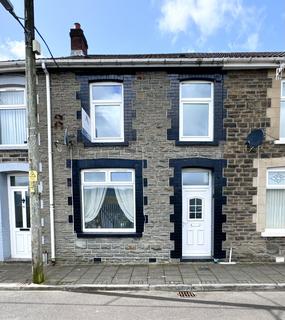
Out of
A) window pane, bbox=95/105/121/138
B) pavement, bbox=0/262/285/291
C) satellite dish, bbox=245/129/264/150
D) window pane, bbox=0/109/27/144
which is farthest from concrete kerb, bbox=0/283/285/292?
window pane, bbox=0/109/27/144

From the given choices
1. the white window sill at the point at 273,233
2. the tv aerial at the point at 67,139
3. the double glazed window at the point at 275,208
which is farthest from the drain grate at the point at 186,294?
the tv aerial at the point at 67,139

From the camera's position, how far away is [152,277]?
5980 mm

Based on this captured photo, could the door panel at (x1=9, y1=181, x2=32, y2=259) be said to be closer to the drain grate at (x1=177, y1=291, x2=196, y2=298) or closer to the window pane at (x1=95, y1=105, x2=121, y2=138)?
the window pane at (x1=95, y1=105, x2=121, y2=138)

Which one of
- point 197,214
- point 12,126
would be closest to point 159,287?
point 197,214

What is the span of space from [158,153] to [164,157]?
0.21m

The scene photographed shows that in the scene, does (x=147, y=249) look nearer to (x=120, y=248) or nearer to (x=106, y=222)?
(x=120, y=248)

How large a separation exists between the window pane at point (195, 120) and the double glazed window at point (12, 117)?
4.74 meters

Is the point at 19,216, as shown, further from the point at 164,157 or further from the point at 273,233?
the point at 273,233

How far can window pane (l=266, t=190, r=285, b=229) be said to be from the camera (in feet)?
24.0

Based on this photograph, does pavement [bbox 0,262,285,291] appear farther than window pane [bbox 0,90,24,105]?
No

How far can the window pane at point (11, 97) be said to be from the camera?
7.30 metres

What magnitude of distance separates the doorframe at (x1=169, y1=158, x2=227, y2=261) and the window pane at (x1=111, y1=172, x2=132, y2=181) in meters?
1.20

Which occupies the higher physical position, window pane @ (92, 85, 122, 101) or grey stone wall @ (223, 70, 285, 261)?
window pane @ (92, 85, 122, 101)

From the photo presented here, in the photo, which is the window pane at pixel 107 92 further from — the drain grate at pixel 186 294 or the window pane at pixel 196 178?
the drain grate at pixel 186 294
